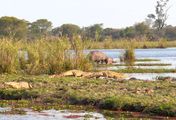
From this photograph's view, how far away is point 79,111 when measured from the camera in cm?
1261

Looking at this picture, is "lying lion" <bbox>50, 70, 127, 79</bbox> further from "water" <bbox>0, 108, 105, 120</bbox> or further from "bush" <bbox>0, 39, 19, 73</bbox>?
"water" <bbox>0, 108, 105, 120</bbox>

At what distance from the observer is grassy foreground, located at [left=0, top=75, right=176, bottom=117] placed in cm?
1250

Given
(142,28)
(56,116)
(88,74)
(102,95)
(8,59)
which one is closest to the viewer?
(56,116)

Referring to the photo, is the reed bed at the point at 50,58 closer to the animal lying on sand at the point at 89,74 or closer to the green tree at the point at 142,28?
the animal lying on sand at the point at 89,74

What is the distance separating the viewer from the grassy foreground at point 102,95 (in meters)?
12.5

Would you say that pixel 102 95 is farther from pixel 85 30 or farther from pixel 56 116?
pixel 85 30

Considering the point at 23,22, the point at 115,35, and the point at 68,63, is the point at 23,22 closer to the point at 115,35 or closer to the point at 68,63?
the point at 115,35

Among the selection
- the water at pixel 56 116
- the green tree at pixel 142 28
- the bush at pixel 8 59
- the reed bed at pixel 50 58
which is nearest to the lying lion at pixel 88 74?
the reed bed at pixel 50 58

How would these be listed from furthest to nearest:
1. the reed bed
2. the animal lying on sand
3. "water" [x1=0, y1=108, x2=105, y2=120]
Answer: the reed bed
the animal lying on sand
"water" [x1=0, y1=108, x2=105, y2=120]

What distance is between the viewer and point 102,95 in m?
13.8

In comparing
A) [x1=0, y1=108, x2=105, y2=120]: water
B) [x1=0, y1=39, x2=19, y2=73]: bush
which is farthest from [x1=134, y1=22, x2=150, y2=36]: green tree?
[x1=0, y1=108, x2=105, y2=120]: water

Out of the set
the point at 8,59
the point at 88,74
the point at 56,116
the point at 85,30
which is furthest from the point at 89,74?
the point at 85,30

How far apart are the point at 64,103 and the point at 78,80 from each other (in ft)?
12.7

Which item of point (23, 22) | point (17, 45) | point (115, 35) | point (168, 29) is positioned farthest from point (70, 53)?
point (168, 29)
